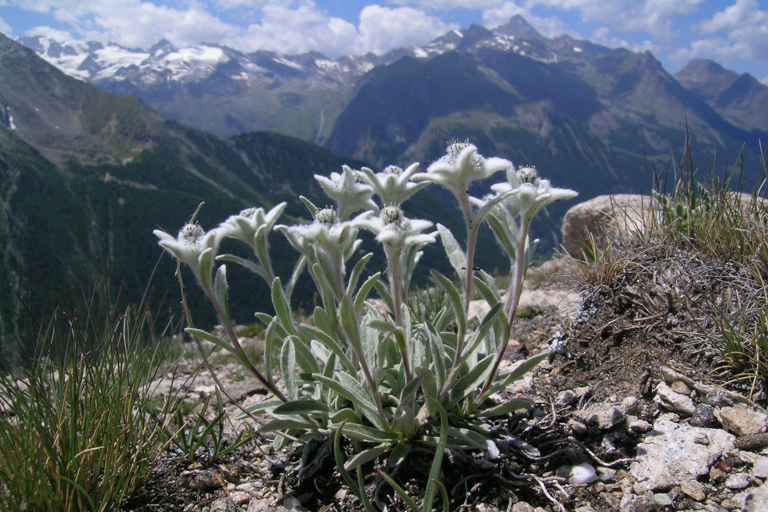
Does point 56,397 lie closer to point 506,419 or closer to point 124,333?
point 124,333

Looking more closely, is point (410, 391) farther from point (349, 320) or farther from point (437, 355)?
point (349, 320)

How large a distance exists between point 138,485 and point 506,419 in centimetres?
252

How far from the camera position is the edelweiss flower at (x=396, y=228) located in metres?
2.14

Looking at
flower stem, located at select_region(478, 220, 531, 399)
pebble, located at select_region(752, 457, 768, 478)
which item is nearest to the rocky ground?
pebble, located at select_region(752, 457, 768, 478)

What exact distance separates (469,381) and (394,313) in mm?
675

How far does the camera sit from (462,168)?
2404 millimetres

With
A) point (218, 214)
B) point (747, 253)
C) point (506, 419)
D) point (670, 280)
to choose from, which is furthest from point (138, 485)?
point (218, 214)

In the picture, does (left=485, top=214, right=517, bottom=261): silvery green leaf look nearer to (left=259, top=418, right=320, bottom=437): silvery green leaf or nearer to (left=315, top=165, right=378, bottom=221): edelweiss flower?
(left=315, top=165, right=378, bottom=221): edelweiss flower

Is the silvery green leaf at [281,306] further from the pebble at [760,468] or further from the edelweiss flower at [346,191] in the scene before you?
the pebble at [760,468]

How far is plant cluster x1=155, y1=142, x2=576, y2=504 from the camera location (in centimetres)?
239

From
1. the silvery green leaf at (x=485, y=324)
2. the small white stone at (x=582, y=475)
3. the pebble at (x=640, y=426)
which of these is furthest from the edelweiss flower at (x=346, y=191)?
the pebble at (x=640, y=426)

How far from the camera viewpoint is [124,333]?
9.64 ft

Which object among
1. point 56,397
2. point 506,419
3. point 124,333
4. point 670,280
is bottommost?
point 506,419

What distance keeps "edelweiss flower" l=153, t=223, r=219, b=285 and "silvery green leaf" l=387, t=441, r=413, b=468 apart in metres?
1.55
